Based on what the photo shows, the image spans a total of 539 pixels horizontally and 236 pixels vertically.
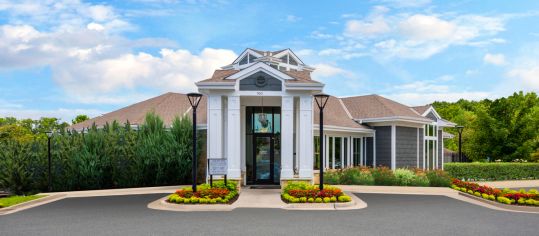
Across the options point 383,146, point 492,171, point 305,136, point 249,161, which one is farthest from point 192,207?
point 492,171

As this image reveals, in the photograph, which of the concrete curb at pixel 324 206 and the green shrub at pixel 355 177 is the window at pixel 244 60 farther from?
the concrete curb at pixel 324 206

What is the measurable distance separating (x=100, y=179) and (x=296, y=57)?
42.9ft

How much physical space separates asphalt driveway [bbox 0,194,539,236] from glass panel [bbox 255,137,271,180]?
20.9ft

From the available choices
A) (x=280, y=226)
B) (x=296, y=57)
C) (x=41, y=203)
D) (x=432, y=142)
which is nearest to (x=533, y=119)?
(x=432, y=142)

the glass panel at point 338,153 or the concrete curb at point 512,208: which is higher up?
the glass panel at point 338,153

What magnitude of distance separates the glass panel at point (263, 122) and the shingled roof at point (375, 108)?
7677mm

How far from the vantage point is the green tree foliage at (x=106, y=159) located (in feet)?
68.5

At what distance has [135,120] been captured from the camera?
2483 centimetres

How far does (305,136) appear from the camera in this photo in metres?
18.4

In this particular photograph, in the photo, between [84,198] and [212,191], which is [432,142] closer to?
[212,191]

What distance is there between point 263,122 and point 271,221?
9418 millimetres

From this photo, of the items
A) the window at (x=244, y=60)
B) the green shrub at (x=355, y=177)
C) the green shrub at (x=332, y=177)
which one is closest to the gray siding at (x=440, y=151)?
the green shrub at (x=355, y=177)

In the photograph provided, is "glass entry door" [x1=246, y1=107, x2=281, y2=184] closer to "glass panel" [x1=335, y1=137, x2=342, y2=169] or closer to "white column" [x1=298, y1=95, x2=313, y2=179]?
"white column" [x1=298, y1=95, x2=313, y2=179]

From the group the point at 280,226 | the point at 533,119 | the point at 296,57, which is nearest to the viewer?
the point at 280,226
